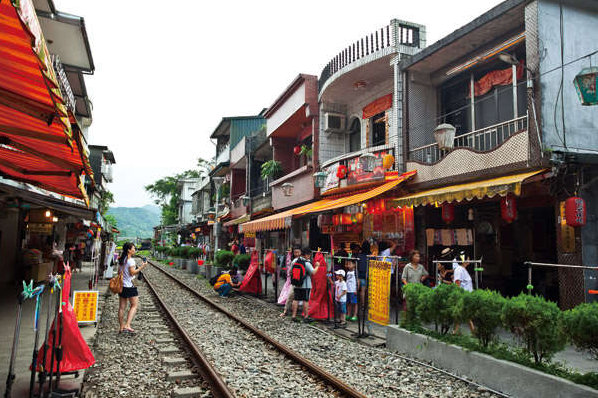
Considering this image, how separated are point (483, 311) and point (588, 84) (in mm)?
4880

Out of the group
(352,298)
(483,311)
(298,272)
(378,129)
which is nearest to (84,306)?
(298,272)

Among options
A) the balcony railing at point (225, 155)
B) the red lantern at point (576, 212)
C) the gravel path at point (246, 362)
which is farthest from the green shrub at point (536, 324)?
the balcony railing at point (225, 155)

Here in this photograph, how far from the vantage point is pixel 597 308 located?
461 centimetres

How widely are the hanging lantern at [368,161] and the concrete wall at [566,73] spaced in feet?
17.6

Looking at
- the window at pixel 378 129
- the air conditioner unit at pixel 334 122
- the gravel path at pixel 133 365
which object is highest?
the air conditioner unit at pixel 334 122

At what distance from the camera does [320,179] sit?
16.5m

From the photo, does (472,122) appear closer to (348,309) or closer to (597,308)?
(348,309)

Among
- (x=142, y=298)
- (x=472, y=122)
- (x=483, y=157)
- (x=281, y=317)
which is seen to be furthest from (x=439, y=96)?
(x=142, y=298)

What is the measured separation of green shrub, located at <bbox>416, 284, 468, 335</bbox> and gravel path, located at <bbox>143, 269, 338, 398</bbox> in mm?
2212

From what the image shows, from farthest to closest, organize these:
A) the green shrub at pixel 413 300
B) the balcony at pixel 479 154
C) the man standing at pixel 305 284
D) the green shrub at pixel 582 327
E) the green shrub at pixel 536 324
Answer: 1. the man standing at pixel 305 284
2. the balcony at pixel 479 154
3. the green shrub at pixel 413 300
4. the green shrub at pixel 536 324
5. the green shrub at pixel 582 327

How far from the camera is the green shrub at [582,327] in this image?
14.8 feet

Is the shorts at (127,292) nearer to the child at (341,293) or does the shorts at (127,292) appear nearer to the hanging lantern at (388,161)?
the child at (341,293)

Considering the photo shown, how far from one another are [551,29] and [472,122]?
3.11 meters

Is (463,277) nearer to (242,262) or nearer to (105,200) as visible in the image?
(242,262)
